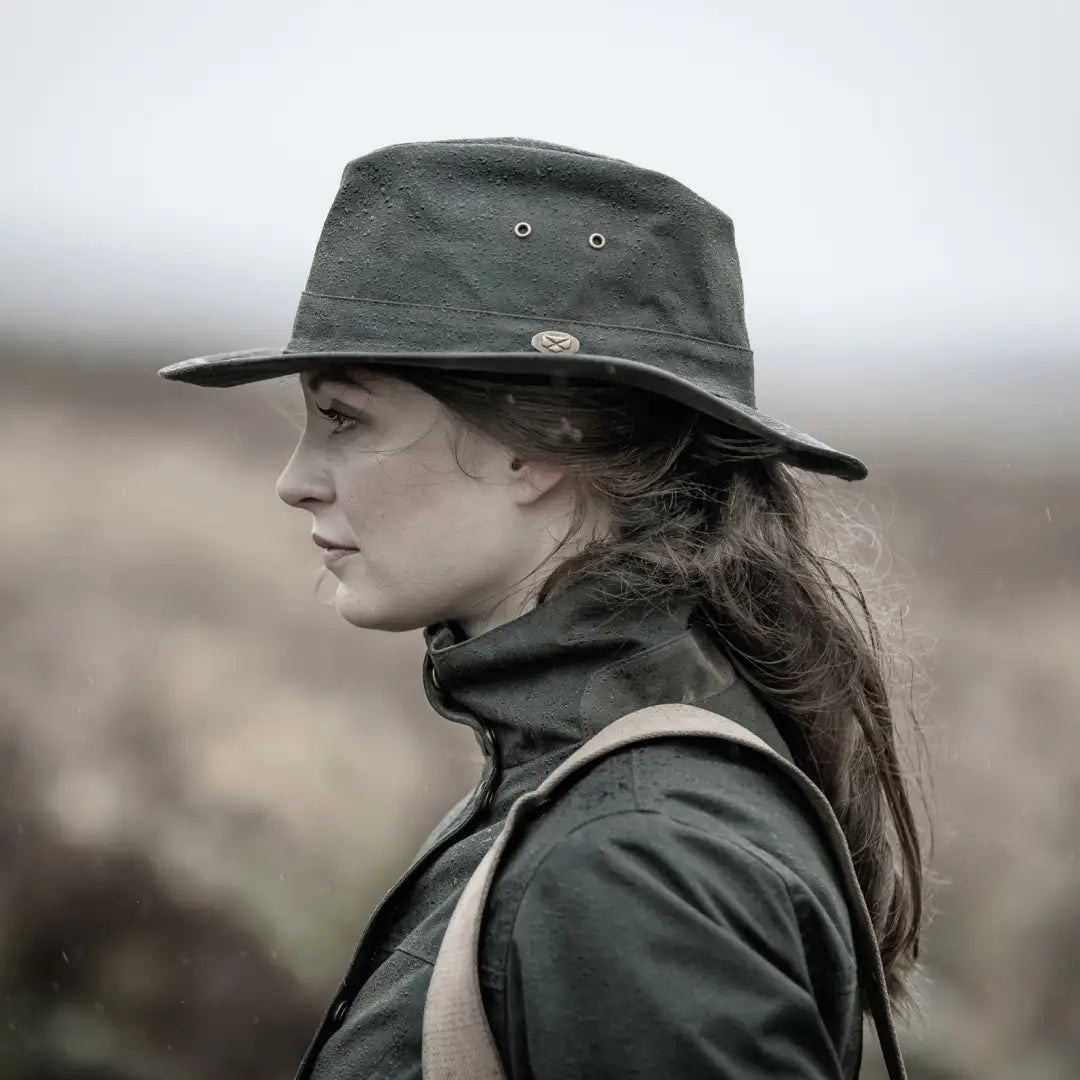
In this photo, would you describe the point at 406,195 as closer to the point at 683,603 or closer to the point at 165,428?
the point at 683,603

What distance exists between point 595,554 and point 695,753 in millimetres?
342

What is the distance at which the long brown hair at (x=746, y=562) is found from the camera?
1.88 m

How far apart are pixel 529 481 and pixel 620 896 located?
64 cm

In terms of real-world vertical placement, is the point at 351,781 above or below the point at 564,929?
below

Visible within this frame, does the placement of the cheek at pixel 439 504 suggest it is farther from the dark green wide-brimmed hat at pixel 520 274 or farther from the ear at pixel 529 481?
the dark green wide-brimmed hat at pixel 520 274

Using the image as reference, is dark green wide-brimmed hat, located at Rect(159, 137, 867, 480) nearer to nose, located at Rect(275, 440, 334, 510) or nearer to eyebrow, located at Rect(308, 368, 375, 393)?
eyebrow, located at Rect(308, 368, 375, 393)

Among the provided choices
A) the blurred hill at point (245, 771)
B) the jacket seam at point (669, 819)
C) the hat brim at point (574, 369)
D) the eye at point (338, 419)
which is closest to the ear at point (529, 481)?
the hat brim at point (574, 369)

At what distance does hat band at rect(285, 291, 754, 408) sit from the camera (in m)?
1.81

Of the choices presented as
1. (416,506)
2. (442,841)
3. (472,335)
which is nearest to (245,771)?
(442,841)

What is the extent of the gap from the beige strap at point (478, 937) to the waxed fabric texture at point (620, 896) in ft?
0.09

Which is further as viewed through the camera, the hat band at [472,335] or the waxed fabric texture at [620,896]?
the hat band at [472,335]

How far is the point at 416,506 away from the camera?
1.91m

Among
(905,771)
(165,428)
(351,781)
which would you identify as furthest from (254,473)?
(905,771)

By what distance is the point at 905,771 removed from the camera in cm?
223
